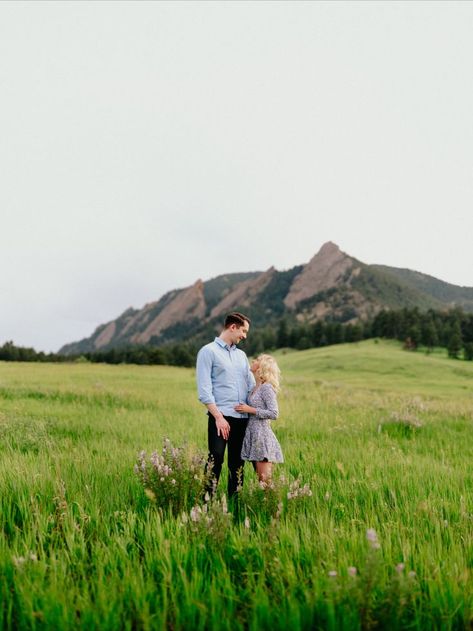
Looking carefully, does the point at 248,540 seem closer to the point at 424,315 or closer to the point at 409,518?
the point at 409,518

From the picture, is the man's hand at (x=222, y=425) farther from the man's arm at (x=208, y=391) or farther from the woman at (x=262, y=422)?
the woman at (x=262, y=422)

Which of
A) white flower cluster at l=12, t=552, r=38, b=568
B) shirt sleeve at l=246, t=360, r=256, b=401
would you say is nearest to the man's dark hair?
shirt sleeve at l=246, t=360, r=256, b=401

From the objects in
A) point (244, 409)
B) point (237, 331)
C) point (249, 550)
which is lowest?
point (249, 550)

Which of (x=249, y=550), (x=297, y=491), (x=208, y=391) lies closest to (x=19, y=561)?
(x=249, y=550)

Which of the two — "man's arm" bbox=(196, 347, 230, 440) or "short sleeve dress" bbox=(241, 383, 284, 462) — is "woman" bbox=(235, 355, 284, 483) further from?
"man's arm" bbox=(196, 347, 230, 440)

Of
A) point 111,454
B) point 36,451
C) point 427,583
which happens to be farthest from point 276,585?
point 36,451

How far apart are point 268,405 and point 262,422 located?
0.26 metres

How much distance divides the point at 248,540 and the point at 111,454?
396 cm

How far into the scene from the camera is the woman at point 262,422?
5.39m

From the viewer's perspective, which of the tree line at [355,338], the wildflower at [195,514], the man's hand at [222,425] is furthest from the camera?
the tree line at [355,338]

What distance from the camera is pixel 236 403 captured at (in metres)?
5.59

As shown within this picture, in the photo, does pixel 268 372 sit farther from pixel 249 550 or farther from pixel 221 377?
pixel 249 550

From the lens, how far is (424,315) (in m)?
97.3

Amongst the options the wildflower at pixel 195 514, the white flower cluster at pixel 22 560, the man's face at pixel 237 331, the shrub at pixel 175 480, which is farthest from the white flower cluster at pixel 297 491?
the white flower cluster at pixel 22 560
